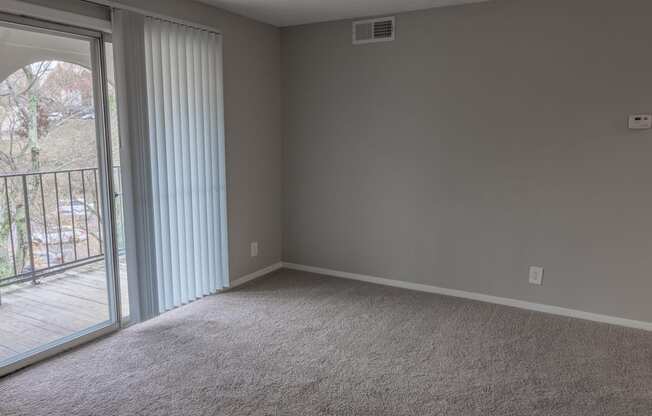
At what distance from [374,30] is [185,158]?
189cm

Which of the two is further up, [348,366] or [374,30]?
[374,30]

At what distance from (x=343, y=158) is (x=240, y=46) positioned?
1305 millimetres

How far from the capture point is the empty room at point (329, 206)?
258 centimetres

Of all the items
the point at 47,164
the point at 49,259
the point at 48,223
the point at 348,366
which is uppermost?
the point at 47,164

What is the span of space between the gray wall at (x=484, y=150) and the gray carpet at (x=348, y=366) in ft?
1.46

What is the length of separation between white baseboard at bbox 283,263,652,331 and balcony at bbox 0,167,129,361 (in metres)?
1.82

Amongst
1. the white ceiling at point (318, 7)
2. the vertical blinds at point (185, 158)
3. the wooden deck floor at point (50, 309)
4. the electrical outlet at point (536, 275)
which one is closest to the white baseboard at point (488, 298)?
the electrical outlet at point (536, 275)

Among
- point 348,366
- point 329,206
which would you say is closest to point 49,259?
point 329,206

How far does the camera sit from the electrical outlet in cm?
348

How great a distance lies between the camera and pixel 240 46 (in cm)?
385

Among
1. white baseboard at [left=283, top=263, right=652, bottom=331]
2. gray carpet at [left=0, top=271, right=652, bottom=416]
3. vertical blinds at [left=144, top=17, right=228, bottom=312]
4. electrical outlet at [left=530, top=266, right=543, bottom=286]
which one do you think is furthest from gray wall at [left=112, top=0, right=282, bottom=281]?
electrical outlet at [left=530, top=266, right=543, bottom=286]

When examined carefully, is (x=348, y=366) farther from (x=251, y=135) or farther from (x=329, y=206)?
(x=251, y=135)

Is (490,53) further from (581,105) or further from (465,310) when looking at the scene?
(465,310)

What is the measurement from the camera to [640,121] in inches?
119
